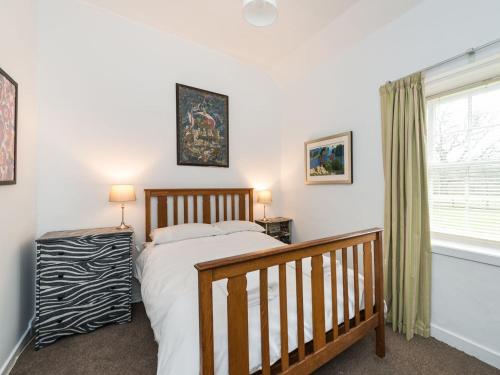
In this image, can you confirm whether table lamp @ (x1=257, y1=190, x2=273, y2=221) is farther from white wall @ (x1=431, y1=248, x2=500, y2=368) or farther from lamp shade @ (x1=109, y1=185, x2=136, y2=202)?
white wall @ (x1=431, y1=248, x2=500, y2=368)

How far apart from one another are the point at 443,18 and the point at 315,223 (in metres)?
2.34

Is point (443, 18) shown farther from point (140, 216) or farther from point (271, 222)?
point (140, 216)

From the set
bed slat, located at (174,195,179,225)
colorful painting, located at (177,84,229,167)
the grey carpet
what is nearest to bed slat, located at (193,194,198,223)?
bed slat, located at (174,195,179,225)

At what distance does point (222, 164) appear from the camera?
3.15 meters

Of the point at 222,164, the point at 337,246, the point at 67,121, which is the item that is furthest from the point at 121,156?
the point at 337,246

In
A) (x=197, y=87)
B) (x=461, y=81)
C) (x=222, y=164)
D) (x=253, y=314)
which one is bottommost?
(x=253, y=314)

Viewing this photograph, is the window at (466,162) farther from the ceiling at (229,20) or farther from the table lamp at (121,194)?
the table lamp at (121,194)

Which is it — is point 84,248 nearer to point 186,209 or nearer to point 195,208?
point 186,209

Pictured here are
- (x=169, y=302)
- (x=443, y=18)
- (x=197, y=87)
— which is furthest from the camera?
(x=197, y=87)

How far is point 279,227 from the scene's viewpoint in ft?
11.0

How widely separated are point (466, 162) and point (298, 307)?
191 cm

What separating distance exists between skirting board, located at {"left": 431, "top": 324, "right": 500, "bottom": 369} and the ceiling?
3093mm

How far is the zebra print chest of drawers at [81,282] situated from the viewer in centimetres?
181

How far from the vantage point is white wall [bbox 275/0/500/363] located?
1727 millimetres
